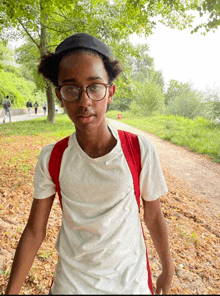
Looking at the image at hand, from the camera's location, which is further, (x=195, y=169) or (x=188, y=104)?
(x=188, y=104)

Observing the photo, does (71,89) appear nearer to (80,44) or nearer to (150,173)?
(80,44)

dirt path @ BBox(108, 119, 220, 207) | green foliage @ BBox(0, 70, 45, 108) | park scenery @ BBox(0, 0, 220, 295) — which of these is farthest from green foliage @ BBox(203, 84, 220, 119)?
green foliage @ BBox(0, 70, 45, 108)

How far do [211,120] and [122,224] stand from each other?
1623cm

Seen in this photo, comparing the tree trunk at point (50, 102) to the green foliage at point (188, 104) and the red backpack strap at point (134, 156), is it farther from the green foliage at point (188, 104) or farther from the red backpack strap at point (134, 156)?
the red backpack strap at point (134, 156)

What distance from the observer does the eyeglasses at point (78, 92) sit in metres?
1.22

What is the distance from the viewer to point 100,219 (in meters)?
1.17

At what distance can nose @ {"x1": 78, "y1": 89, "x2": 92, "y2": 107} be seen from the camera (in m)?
1.20

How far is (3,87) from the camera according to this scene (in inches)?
1190

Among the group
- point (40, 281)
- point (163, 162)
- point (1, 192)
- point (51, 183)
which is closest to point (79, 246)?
point (51, 183)

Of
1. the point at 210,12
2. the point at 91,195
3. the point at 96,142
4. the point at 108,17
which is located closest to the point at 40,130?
the point at 108,17

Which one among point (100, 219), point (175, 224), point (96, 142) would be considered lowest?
point (175, 224)

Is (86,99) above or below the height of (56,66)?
below

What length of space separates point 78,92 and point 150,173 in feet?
1.66

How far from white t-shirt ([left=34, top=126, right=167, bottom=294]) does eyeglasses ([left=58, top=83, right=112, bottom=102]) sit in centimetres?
21
